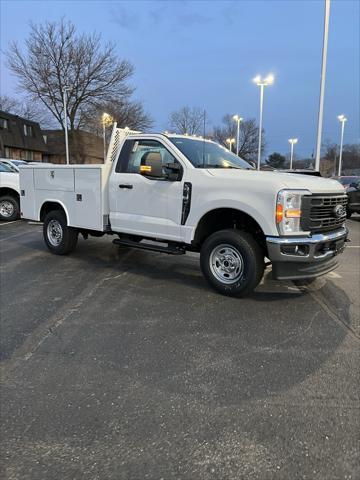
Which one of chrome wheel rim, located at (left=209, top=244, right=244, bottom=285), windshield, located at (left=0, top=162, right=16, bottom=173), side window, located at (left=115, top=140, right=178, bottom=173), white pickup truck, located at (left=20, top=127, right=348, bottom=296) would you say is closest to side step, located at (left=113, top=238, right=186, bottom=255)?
white pickup truck, located at (left=20, top=127, right=348, bottom=296)

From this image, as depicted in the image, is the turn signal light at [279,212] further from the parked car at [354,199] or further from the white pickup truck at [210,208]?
the parked car at [354,199]

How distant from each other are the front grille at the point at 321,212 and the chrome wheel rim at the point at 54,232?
15.9ft

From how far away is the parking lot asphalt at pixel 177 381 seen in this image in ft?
8.13

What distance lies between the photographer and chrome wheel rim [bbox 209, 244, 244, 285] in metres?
5.35

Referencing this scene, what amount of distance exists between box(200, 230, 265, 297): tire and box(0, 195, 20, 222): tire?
9789 mm

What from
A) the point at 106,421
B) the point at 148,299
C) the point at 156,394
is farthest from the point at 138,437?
the point at 148,299

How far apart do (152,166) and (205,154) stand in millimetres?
853

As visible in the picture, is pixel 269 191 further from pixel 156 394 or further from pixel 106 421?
pixel 106 421

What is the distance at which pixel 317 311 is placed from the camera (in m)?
5.01

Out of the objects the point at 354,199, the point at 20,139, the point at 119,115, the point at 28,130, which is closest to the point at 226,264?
the point at 354,199

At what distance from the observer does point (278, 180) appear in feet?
16.2

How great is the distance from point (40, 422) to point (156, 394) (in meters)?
0.85

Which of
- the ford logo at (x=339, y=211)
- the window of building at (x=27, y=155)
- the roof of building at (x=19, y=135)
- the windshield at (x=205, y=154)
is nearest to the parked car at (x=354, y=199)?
the windshield at (x=205, y=154)

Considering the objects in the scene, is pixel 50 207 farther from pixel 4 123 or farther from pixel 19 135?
pixel 19 135
